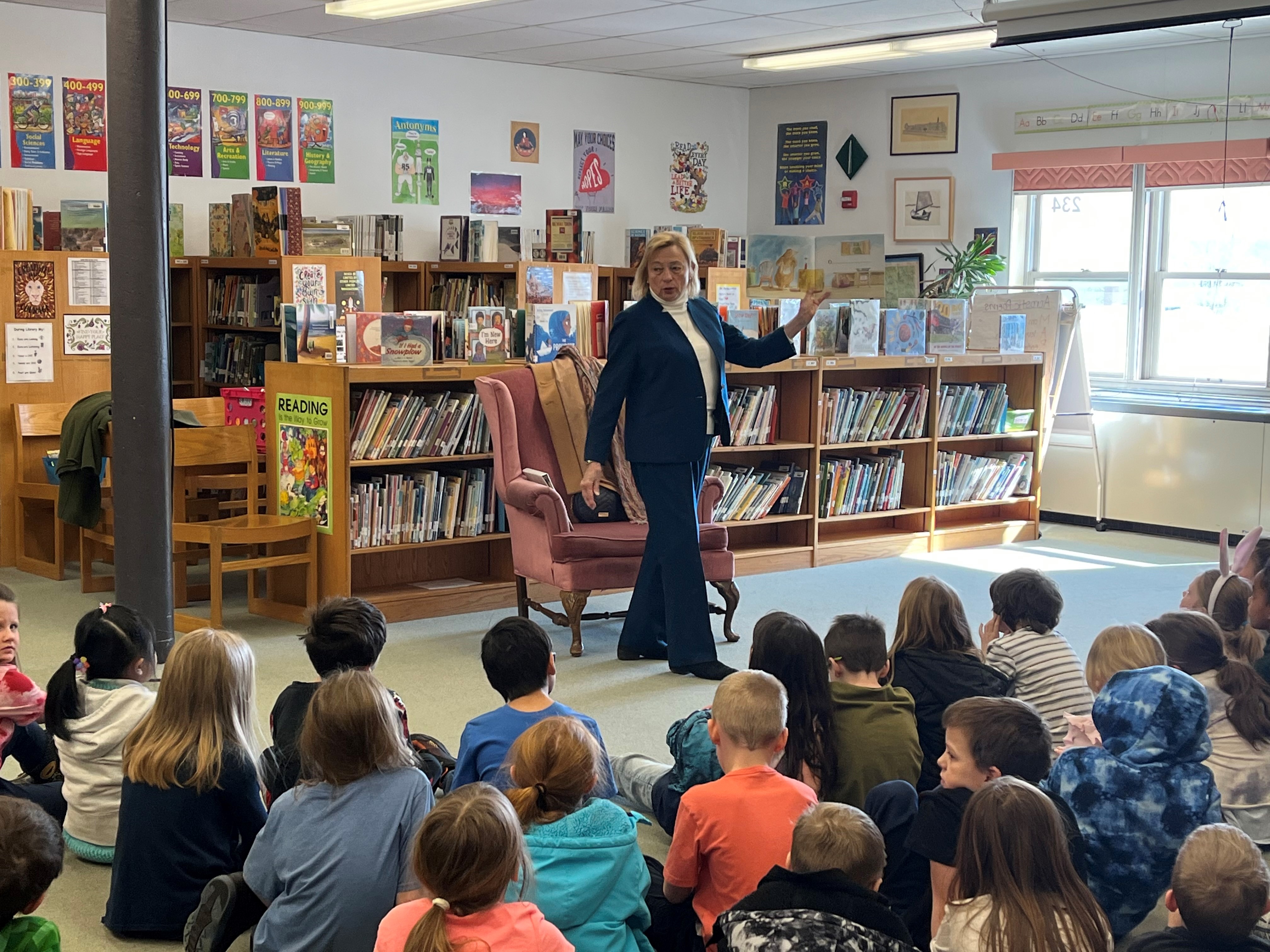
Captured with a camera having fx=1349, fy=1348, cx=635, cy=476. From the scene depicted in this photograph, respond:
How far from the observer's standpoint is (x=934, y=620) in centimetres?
322

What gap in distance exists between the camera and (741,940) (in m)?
1.97

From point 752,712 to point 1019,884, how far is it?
24.1 inches

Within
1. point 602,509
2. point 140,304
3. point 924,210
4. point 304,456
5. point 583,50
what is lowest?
point 602,509

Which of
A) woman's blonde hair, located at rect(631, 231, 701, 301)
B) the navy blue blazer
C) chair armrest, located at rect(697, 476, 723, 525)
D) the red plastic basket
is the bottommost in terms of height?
chair armrest, located at rect(697, 476, 723, 525)

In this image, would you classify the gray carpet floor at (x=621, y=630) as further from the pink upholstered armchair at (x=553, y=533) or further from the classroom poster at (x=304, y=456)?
the classroom poster at (x=304, y=456)

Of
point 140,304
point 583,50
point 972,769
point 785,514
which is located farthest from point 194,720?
point 583,50

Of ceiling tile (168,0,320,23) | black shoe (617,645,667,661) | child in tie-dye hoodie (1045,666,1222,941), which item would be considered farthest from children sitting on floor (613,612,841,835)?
ceiling tile (168,0,320,23)

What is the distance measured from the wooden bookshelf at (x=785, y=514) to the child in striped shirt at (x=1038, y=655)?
2.92m

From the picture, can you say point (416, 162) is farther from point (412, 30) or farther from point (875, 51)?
point (875, 51)

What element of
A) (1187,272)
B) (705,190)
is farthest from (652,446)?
(705,190)

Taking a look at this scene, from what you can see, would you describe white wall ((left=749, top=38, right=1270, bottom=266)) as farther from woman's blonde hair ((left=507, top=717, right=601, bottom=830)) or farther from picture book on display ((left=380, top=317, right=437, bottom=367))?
woman's blonde hair ((left=507, top=717, right=601, bottom=830))

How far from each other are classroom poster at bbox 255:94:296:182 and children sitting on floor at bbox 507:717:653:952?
7.04 m

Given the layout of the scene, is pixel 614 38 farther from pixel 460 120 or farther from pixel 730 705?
pixel 730 705

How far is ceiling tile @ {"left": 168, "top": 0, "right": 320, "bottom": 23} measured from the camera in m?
7.52
